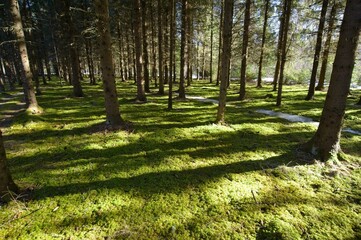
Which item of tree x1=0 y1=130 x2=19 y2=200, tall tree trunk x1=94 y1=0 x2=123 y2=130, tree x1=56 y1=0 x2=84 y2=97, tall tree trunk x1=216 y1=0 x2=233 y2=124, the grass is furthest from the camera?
tree x1=56 y1=0 x2=84 y2=97

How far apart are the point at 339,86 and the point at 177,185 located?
15.3 feet

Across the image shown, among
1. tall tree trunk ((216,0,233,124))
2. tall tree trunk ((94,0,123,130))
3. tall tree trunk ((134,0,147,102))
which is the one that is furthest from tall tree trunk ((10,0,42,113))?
tall tree trunk ((216,0,233,124))

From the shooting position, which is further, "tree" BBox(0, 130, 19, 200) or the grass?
"tree" BBox(0, 130, 19, 200)

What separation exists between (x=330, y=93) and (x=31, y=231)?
694 centimetres

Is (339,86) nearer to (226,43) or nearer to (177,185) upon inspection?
(226,43)

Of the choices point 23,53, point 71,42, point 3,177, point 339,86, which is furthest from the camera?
point 71,42

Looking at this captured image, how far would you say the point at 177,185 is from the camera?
444 cm

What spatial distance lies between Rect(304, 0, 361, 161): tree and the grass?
49 centimetres

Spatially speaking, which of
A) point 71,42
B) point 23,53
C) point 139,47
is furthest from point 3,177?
point 71,42

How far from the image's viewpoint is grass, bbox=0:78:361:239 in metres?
3.31

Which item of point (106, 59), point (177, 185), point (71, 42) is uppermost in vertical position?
point (71, 42)

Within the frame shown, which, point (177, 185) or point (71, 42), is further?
point (71, 42)

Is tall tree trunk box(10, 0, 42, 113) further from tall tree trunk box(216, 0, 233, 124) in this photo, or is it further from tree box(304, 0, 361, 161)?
tree box(304, 0, 361, 161)

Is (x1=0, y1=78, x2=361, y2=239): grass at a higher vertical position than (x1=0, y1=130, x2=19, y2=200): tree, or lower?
lower
